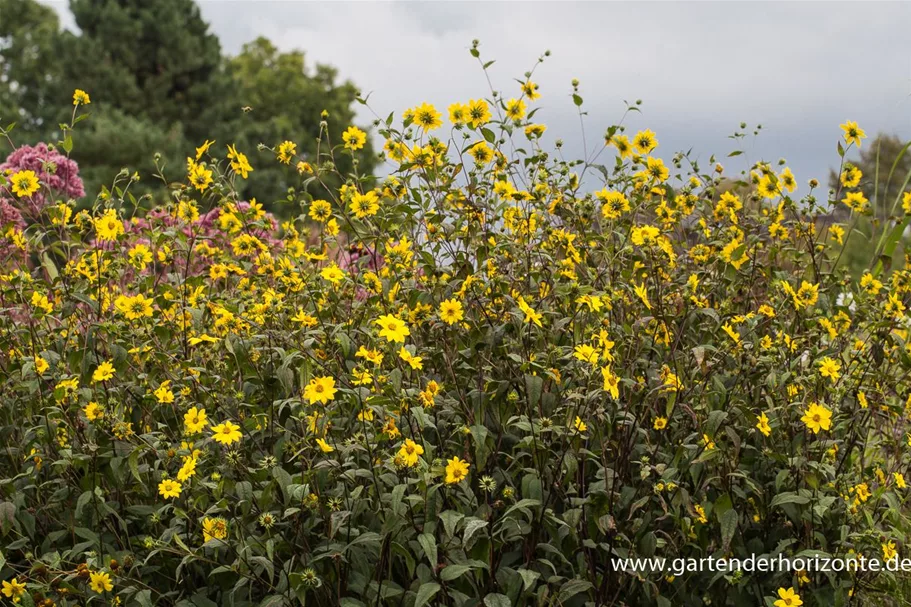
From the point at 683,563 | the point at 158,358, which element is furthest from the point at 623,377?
the point at 158,358

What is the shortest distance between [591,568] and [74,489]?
4.54 feet

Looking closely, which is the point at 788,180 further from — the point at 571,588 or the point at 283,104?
the point at 283,104

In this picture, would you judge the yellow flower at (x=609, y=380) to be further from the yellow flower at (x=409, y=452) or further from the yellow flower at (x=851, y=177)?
the yellow flower at (x=851, y=177)

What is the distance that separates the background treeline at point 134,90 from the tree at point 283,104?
4.4 inches

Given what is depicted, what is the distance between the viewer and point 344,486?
6.97ft

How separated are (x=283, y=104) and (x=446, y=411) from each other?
27970 millimetres

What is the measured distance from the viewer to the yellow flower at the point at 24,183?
2.72m

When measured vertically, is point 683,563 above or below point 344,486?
below

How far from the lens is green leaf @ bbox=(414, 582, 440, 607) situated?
6.29 feet

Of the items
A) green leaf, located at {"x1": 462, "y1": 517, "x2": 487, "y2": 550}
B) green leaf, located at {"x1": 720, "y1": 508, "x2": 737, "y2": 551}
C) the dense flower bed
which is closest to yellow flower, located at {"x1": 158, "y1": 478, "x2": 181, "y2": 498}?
the dense flower bed

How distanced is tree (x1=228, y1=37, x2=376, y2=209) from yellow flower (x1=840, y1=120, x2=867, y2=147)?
1995 centimetres

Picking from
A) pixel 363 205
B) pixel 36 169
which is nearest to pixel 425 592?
pixel 363 205

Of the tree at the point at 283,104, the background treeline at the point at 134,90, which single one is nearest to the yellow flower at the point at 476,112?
the background treeline at the point at 134,90

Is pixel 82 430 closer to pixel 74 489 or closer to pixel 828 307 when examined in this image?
pixel 74 489
